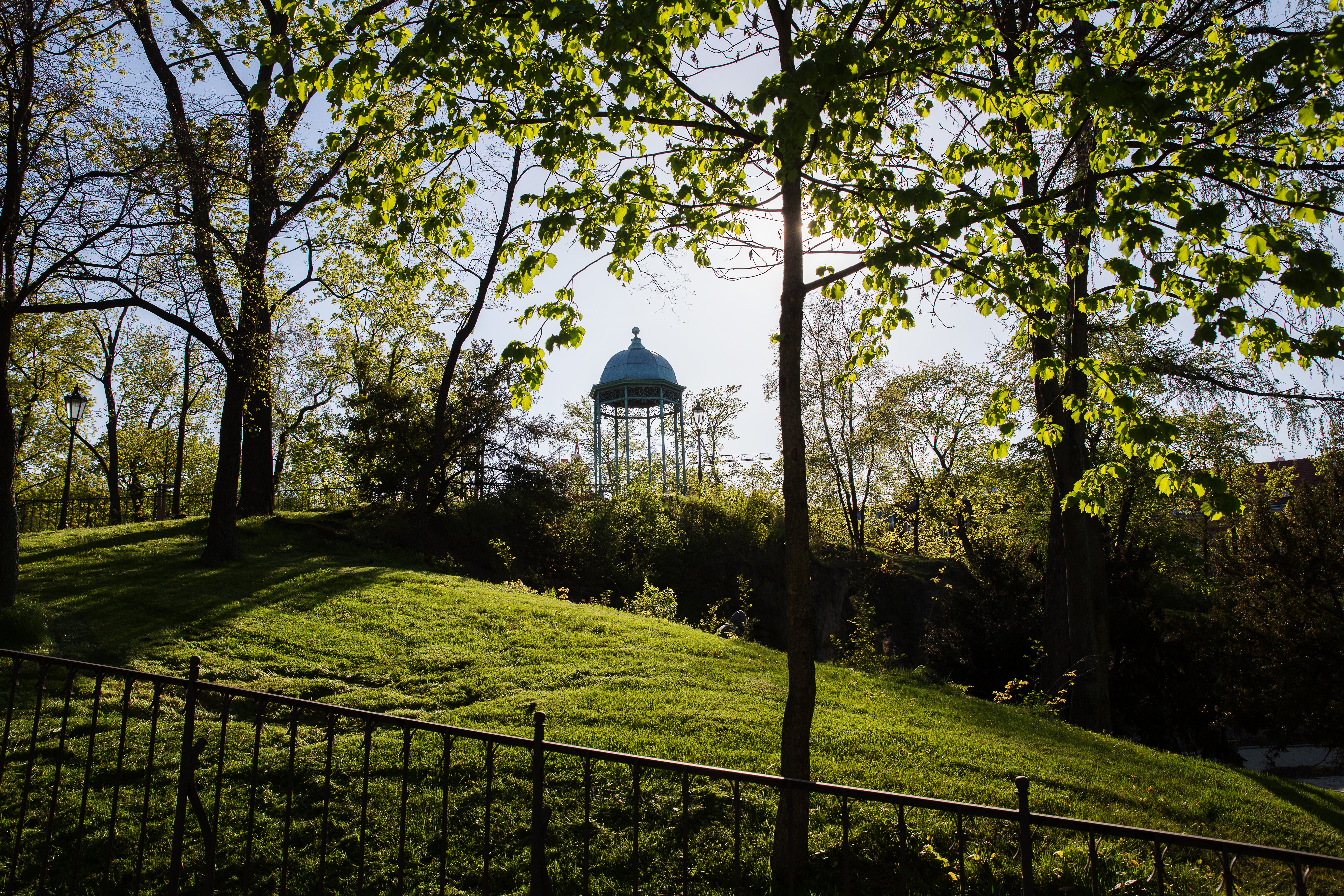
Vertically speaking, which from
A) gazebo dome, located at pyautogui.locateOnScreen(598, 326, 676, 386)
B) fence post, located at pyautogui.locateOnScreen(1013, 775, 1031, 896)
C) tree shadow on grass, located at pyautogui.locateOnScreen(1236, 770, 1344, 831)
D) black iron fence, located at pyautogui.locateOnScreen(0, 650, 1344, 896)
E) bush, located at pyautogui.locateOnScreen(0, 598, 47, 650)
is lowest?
tree shadow on grass, located at pyautogui.locateOnScreen(1236, 770, 1344, 831)

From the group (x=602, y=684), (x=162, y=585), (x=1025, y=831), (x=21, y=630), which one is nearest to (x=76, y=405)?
(x=162, y=585)

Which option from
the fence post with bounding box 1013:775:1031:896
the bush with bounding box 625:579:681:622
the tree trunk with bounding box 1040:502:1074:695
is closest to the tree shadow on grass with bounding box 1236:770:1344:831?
the tree trunk with bounding box 1040:502:1074:695

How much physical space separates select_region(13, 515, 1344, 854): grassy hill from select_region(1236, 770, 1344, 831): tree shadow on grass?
0.03 meters

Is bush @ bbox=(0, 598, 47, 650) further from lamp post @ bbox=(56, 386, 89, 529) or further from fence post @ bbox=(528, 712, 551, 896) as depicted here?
lamp post @ bbox=(56, 386, 89, 529)

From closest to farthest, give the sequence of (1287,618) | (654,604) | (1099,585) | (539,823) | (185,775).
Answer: (539,823), (185,775), (1099,585), (654,604), (1287,618)

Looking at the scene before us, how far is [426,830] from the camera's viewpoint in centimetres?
473

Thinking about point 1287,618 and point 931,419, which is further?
point 931,419

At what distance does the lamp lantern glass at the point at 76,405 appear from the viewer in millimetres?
18688

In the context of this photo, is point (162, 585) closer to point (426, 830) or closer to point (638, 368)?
point (426, 830)

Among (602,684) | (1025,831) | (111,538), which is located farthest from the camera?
(111,538)

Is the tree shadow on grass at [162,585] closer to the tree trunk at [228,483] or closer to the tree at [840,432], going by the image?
the tree trunk at [228,483]

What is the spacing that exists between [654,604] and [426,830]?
948 centimetres

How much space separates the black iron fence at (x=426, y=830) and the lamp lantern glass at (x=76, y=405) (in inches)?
637

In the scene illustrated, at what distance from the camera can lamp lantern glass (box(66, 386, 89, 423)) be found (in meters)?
18.7
